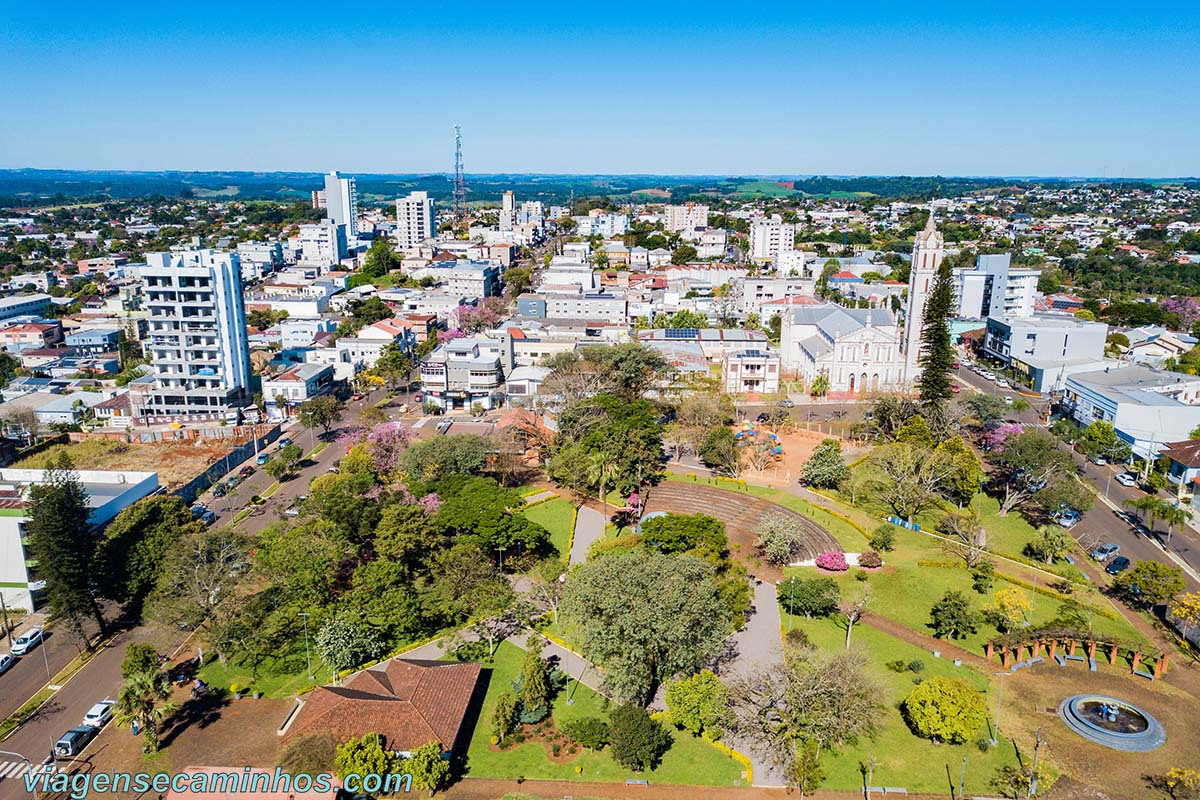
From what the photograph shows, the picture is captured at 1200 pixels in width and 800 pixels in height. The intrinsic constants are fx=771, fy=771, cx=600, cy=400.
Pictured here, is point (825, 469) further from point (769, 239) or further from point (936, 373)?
point (769, 239)

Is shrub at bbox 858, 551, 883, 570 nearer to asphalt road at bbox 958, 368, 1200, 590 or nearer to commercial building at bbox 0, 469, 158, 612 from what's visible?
asphalt road at bbox 958, 368, 1200, 590

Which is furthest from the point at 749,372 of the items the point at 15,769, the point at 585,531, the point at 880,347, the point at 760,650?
the point at 15,769

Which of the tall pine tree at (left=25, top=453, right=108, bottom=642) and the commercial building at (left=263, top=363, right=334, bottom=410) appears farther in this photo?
the commercial building at (left=263, top=363, right=334, bottom=410)

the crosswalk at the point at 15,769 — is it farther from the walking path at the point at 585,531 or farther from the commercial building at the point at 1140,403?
the commercial building at the point at 1140,403

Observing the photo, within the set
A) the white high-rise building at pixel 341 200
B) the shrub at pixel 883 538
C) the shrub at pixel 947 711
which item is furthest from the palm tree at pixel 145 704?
the white high-rise building at pixel 341 200

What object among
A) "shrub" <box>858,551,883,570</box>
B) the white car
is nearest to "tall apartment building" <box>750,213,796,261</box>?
"shrub" <box>858,551,883,570</box>
